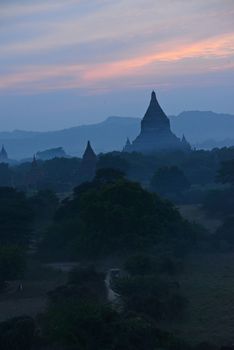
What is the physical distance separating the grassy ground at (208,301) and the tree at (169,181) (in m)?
19.1

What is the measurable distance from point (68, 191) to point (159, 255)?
91.3 ft

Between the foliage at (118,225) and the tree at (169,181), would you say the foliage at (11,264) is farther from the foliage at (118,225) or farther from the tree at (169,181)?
the tree at (169,181)

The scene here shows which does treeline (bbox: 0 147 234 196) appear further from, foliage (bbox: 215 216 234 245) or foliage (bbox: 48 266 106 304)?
foliage (bbox: 48 266 106 304)

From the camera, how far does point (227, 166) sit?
3762 cm

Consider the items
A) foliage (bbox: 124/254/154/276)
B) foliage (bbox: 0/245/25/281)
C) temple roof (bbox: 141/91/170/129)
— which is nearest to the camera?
foliage (bbox: 124/254/154/276)

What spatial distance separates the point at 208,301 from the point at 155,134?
54434 millimetres

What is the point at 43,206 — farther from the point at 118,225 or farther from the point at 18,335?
the point at 18,335

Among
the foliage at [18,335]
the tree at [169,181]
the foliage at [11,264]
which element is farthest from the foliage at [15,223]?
the tree at [169,181]

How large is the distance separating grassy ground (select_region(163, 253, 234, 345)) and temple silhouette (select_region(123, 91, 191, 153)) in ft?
153

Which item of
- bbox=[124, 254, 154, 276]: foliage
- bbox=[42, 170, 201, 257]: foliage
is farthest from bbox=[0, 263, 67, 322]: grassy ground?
bbox=[42, 170, 201, 257]: foliage

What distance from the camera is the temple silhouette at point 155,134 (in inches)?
2773

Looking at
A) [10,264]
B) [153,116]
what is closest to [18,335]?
[10,264]

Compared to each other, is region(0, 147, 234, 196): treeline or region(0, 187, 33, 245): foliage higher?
region(0, 147, 234, 196): treeline

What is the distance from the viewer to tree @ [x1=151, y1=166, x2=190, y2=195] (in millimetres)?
43375
